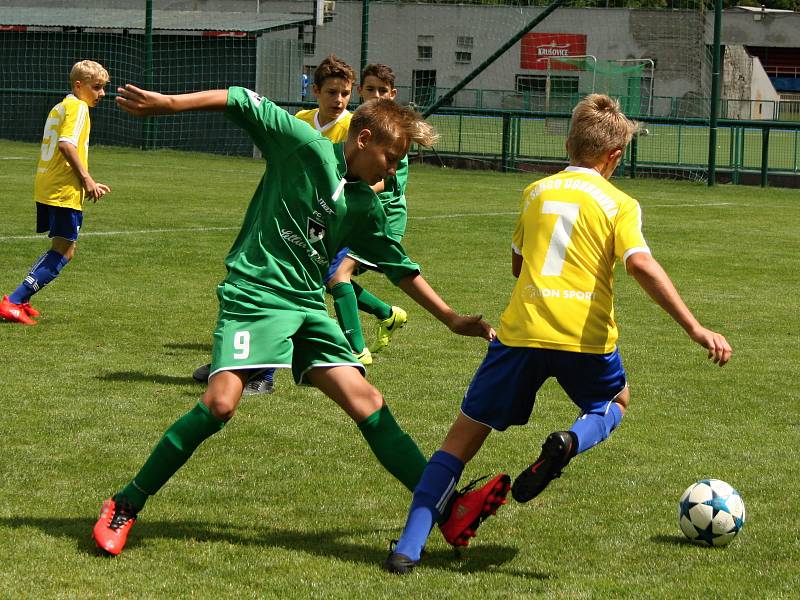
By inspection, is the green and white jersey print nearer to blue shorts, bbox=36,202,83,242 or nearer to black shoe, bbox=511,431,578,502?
black shoe, bbox=511,431,578,502

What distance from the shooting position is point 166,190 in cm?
1856

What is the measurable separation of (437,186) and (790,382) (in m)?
14.5

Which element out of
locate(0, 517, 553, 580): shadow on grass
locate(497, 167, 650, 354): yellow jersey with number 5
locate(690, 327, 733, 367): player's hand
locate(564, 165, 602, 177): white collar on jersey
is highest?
locate(564, 165, 602, 177): white collar on jersey

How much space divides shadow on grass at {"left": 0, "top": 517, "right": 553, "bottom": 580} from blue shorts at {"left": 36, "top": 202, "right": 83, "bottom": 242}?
15.6ft

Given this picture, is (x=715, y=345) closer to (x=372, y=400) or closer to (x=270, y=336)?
(x=372, y=400)

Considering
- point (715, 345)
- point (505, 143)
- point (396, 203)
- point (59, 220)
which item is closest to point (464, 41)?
point (505, 143)

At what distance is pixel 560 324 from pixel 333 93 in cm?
370

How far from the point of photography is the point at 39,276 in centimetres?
863

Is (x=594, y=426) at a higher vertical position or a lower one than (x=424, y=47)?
lower

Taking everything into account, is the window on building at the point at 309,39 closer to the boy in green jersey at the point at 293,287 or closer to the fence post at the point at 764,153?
the fence post at the point at 764,153

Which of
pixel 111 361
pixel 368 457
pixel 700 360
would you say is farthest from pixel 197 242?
pixel 368 457

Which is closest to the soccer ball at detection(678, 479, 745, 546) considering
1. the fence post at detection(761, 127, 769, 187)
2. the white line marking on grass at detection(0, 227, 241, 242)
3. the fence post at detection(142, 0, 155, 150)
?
the white line marking on grass at detection(0, 227, 241, 242)

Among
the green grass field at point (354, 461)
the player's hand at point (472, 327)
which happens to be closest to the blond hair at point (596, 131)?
the player's hand at point (472, 327)

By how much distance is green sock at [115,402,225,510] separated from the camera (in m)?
4.15
